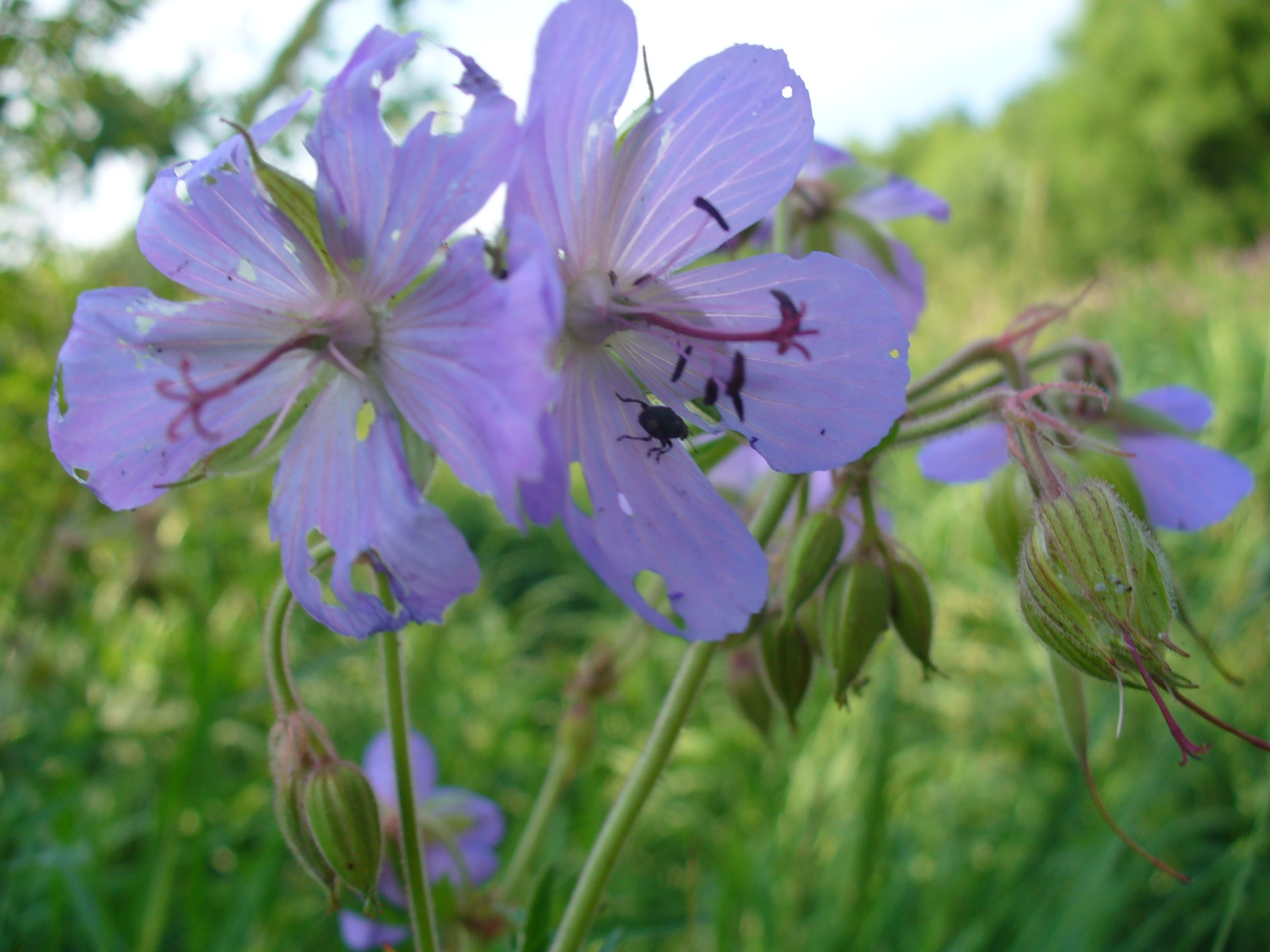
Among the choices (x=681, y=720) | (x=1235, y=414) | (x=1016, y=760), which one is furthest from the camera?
(x=1235, y=414)

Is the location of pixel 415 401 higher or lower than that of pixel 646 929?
higher

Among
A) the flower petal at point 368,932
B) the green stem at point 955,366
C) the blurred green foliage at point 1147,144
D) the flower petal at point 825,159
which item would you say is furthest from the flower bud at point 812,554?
the blurred green foliage at point 1147,144

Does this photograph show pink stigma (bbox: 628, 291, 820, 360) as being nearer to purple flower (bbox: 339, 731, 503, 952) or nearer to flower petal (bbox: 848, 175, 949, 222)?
flower petal (bbox: 848, 175, 949, 222)

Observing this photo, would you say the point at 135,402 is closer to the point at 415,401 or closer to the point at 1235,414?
the point at 415,401

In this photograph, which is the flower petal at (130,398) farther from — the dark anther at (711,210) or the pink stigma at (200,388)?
the dark anther at (711,210)

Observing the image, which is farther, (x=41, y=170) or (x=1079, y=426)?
(x=41, y=170)

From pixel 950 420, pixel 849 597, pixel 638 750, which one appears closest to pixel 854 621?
pixel 849 597

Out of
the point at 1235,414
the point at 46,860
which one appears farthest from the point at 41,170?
the point at 1235,414
